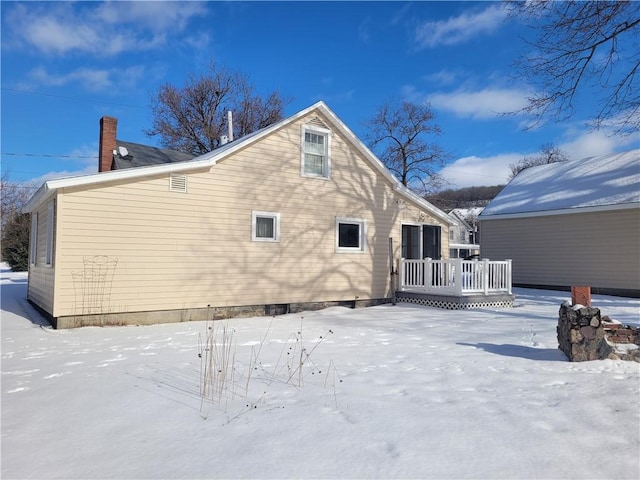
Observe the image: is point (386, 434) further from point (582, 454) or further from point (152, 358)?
point (152, 358)

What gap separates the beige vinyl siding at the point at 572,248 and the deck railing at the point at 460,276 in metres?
5.62

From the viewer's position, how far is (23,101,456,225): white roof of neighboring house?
8461mm

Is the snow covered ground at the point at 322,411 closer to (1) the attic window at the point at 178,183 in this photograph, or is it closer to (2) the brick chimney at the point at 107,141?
(1) the attic window at the point at 178,183

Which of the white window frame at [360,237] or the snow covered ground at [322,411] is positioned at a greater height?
the white window frame at [360,237]

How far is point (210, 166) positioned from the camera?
33.1 ft

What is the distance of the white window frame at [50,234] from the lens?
29.9 feet

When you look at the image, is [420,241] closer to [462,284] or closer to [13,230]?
[462,284]

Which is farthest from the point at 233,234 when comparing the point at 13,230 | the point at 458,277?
the point at 13,230

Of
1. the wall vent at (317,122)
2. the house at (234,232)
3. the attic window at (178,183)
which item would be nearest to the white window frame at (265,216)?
the house at (234,232)

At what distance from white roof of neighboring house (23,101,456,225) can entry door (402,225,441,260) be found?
1.77ft

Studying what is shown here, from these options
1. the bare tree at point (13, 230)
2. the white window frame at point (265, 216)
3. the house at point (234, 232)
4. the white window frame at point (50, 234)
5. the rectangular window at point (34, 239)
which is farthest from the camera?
the bare tree at point (13, 230)

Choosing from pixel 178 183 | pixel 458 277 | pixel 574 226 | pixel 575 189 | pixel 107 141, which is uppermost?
pixel 107 141

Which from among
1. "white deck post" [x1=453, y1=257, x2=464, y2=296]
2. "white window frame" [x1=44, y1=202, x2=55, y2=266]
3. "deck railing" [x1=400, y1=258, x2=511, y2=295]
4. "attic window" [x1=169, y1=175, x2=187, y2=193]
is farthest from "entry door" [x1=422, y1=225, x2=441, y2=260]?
"white window frame" [x1=44, y1=202, x2=55, y2=266]

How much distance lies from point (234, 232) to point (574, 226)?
12.8 meters
